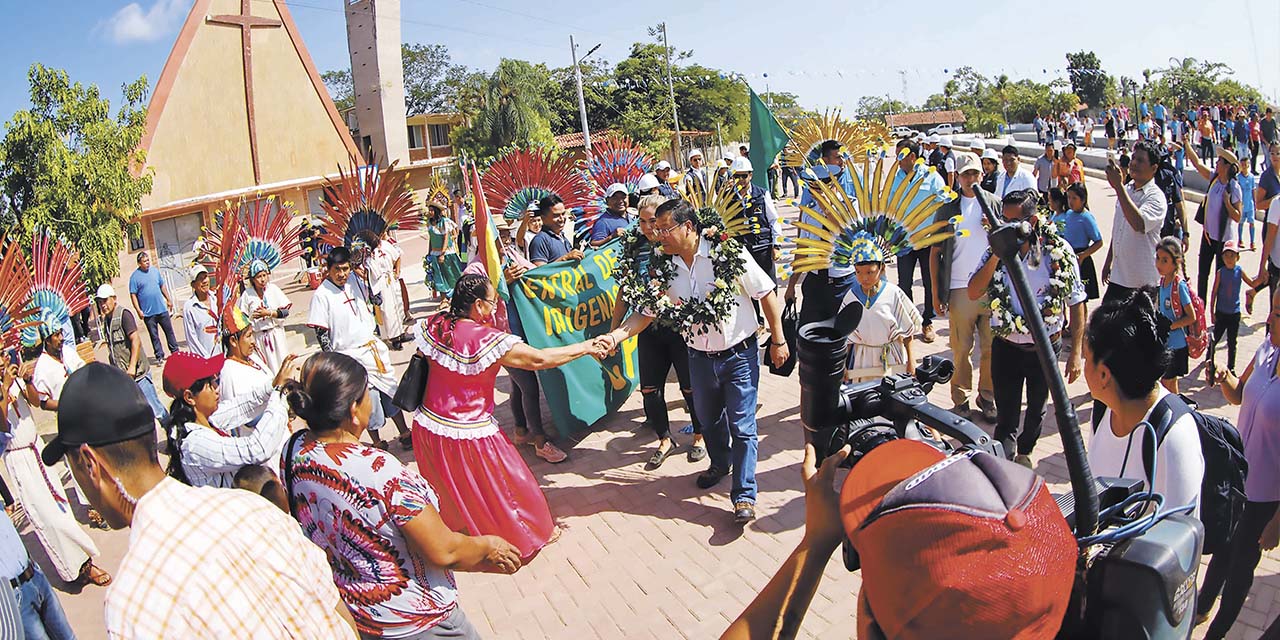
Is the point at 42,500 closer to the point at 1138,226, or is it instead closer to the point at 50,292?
the point at 50,292

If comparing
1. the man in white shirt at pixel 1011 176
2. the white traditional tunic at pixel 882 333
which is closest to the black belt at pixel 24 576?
the white traditional tunic at pixel 882 333

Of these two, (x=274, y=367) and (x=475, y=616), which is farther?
(x=274, y=367)

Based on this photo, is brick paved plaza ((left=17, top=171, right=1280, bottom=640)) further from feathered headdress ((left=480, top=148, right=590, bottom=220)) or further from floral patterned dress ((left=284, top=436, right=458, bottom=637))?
feathered headdress ((left=480, top=148, right=590, bottom=220))

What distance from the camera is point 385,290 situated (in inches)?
370

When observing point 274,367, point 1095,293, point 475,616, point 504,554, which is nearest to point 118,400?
point 504,554

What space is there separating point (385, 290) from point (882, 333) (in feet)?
20.3

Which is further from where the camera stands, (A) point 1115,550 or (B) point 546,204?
(B) point 546,204

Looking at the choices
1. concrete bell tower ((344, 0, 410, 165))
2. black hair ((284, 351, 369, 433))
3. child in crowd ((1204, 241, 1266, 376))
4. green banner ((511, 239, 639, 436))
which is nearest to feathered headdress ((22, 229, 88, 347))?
green banner ((511, 239, 639, 436))

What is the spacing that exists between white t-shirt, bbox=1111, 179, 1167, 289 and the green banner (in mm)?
3934

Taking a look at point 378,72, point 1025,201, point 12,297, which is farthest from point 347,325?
point 378,72

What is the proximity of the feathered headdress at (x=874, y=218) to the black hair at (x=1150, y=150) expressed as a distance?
246cm

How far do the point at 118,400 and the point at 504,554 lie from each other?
134 centimetres

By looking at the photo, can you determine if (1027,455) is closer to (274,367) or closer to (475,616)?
(475,616)

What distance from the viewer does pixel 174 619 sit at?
1.86m
